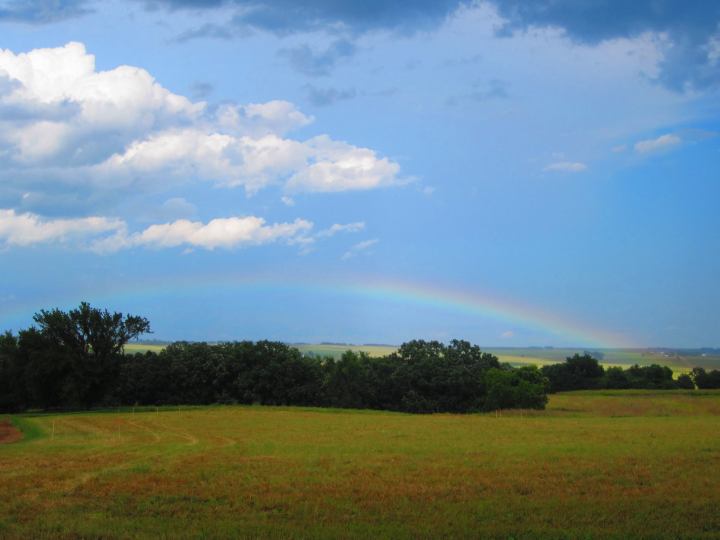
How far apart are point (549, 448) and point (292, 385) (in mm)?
73402

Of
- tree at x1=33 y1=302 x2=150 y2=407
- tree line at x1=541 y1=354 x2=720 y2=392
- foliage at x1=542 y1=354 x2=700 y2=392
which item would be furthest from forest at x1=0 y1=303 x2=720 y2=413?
foliage at x1=542 y1=354 x2=700 y2=392

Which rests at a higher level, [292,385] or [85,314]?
[85,314]

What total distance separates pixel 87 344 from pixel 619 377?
10589 centimetres

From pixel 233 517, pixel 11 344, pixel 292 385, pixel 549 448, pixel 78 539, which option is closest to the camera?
pixel 78 539

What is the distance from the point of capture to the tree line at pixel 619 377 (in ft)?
442

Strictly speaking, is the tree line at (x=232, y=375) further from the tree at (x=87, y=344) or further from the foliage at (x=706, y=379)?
the foliage at (x=706, y=379)

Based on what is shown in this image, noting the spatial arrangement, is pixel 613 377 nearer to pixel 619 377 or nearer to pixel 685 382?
pixel 619 377

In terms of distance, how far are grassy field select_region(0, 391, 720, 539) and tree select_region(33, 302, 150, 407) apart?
4151 cm

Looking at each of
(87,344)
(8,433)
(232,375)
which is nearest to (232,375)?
(232,375)

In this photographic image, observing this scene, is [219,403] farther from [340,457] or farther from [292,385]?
[340,457]

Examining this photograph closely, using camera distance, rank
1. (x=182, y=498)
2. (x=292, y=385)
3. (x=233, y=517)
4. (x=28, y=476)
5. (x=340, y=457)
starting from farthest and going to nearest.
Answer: (x=292, y=385) → (x=340, y=457) → (x=28, y=476) → (x=182, y=498) → (x=233, y=517)

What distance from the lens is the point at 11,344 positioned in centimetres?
9450

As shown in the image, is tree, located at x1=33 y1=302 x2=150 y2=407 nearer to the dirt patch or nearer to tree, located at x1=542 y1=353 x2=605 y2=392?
the dirt patch

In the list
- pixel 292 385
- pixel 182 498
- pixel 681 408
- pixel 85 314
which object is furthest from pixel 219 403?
pixel 182 498
